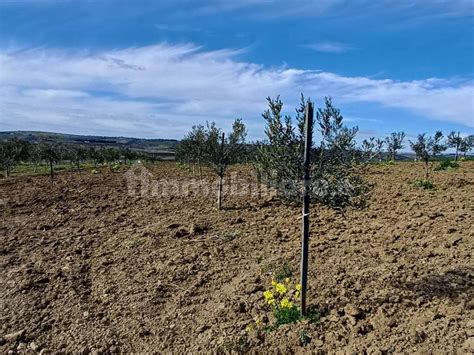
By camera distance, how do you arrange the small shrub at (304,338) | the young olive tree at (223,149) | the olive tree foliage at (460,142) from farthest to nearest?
the olive tree foliage at (460,142)
the young olive tree at (223,149)
the small shrub at (304,338)

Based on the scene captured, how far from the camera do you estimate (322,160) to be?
21.3 ft

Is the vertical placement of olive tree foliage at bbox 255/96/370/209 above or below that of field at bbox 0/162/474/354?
above

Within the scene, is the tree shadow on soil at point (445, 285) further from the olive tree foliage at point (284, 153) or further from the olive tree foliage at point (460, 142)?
the olive tree foliage at point (460, 142)

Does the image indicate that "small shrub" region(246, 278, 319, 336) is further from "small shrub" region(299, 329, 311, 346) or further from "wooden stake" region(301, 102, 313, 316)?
"small shrub" region(299, 329, 311, 346)

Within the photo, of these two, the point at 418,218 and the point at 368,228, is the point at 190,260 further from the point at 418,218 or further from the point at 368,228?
the point at 418,218

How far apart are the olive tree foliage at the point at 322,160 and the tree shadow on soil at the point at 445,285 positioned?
172 cm

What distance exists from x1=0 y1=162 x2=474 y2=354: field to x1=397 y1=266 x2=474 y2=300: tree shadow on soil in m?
0.03

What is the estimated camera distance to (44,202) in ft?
63.3

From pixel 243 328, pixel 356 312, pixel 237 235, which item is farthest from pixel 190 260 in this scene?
pixel 356 312

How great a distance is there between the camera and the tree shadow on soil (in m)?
6.15

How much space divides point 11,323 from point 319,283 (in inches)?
Answer: 236

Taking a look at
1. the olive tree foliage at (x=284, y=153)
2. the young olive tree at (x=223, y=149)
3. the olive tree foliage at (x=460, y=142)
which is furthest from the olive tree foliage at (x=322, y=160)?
the olive tree foliage at (x=460, y=142)

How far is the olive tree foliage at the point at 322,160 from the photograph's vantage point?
6465 mm

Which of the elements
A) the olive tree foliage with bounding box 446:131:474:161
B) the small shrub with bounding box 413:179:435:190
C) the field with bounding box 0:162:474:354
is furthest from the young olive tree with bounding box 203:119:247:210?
the olive tree foliage with bounding box 446:131:474:161
